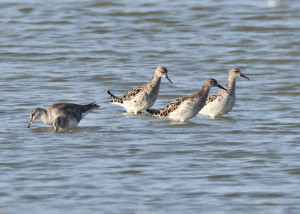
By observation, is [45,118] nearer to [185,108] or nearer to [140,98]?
[140,98]

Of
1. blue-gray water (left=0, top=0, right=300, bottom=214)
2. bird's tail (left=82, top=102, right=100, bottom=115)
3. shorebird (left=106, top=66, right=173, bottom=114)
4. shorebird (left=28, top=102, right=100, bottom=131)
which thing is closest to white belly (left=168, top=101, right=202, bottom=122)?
blue-gray water (left=0, top=0, right=300, bottom=214)

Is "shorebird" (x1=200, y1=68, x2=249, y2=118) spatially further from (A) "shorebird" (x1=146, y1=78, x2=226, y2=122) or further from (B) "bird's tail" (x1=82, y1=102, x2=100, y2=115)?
(B) "bird's tail" (x1=82, y1=102, x2=100, y2=115)

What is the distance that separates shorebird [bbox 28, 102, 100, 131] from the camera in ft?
49.6

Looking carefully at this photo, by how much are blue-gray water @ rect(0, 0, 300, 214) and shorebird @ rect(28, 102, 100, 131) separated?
0.20 metres

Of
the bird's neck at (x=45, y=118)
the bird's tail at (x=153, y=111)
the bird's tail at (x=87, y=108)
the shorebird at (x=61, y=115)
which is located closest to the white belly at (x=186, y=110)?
the bird's tail at (x=153, y=111)

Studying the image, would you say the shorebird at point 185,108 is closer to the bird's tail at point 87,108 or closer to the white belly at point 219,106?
the white belly at point 219,106

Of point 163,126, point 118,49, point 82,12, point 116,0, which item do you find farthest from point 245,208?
point 116,0

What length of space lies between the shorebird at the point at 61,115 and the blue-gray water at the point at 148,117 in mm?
198

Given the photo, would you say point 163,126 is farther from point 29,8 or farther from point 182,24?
point 29,8

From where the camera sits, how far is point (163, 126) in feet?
51.4

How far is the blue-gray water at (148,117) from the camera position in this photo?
10.9 metres

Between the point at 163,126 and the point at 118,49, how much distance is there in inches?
366

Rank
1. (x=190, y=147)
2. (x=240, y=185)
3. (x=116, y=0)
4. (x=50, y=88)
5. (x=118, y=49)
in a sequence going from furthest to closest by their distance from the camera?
(x=116, y=0), (x=118, y=49), (x=50, y=88), (x=190, y=147), (x=240, y=185)

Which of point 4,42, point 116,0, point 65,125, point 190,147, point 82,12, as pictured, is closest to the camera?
point 190,147
